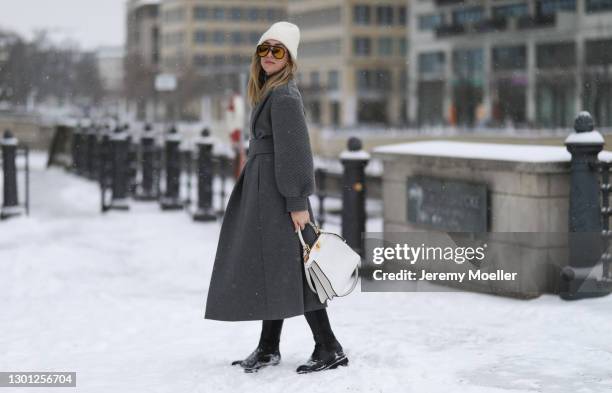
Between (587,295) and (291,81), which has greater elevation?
(291,81)

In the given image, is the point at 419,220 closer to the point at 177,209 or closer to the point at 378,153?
the point at 378,153

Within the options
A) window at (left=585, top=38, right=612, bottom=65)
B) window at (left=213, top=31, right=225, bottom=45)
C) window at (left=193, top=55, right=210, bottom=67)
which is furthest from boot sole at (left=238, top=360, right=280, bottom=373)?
window at (left=213, top=31, right=225, bottom=45)

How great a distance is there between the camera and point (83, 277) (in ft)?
32.9

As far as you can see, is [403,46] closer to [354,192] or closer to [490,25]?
[490,25]

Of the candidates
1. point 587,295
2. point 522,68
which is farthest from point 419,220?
point 522,68

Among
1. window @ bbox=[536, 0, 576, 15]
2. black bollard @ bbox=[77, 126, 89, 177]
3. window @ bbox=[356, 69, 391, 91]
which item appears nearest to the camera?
black bollard @ bbox=[77, 126, 89, 177]

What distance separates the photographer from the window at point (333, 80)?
310 ft

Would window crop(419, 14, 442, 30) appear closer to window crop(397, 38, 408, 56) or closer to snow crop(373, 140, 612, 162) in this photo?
window crop(397, 38, 408, 56)

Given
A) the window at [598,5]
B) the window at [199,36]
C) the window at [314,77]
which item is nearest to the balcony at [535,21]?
the window at [598,5]

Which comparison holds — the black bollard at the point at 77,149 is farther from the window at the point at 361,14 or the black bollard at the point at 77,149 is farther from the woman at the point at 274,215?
the window at the point at 361,14

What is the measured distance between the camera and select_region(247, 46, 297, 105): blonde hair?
5902 millimetres

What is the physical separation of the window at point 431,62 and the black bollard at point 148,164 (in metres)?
65.4

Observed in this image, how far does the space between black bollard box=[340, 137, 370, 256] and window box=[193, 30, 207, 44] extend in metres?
111

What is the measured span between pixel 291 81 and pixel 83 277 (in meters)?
4.73
